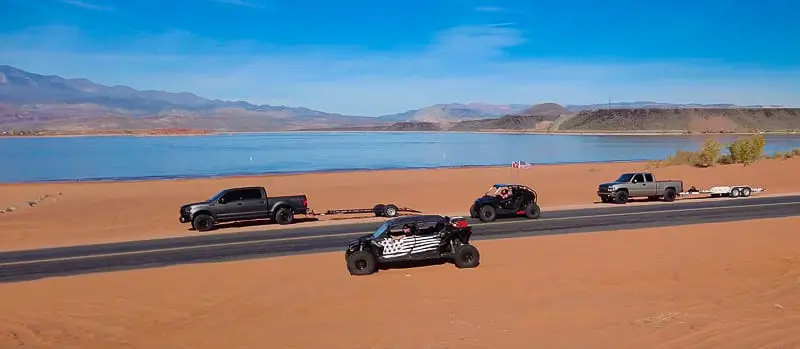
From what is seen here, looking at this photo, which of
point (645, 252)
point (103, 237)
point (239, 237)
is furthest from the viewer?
point (103, 237)

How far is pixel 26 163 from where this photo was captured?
8688 cm

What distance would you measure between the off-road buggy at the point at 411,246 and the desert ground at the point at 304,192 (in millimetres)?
11831

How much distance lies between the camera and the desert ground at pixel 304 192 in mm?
29703

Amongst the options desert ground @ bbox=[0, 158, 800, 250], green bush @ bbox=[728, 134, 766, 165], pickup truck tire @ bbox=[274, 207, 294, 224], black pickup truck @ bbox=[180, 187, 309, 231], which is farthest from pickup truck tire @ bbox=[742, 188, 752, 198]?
pickup truck tire @ bbox=[274, 207, 294, 224]

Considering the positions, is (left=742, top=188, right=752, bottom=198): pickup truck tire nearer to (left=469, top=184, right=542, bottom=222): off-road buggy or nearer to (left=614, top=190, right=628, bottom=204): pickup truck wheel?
(left=614, top=190, right=628, bottom=204): pickup truck wheel

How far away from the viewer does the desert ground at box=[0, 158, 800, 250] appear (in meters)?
29.7

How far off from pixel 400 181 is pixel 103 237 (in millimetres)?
29633

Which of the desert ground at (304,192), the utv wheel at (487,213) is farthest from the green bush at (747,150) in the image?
the utv wheel at (487,213)

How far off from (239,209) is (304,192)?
17.5 meters

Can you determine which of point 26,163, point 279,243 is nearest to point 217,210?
point 279,243

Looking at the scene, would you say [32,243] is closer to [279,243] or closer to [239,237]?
[239,237]

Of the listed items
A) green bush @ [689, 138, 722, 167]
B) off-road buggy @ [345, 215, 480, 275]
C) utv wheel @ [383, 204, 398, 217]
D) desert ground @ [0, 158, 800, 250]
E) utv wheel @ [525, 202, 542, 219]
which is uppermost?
green bush @ [689, 138, 722, 167]

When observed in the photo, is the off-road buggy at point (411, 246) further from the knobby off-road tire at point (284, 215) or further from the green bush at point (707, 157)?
the green bush at point (707, 157)

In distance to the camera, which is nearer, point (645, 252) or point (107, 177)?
point (645, 252)
